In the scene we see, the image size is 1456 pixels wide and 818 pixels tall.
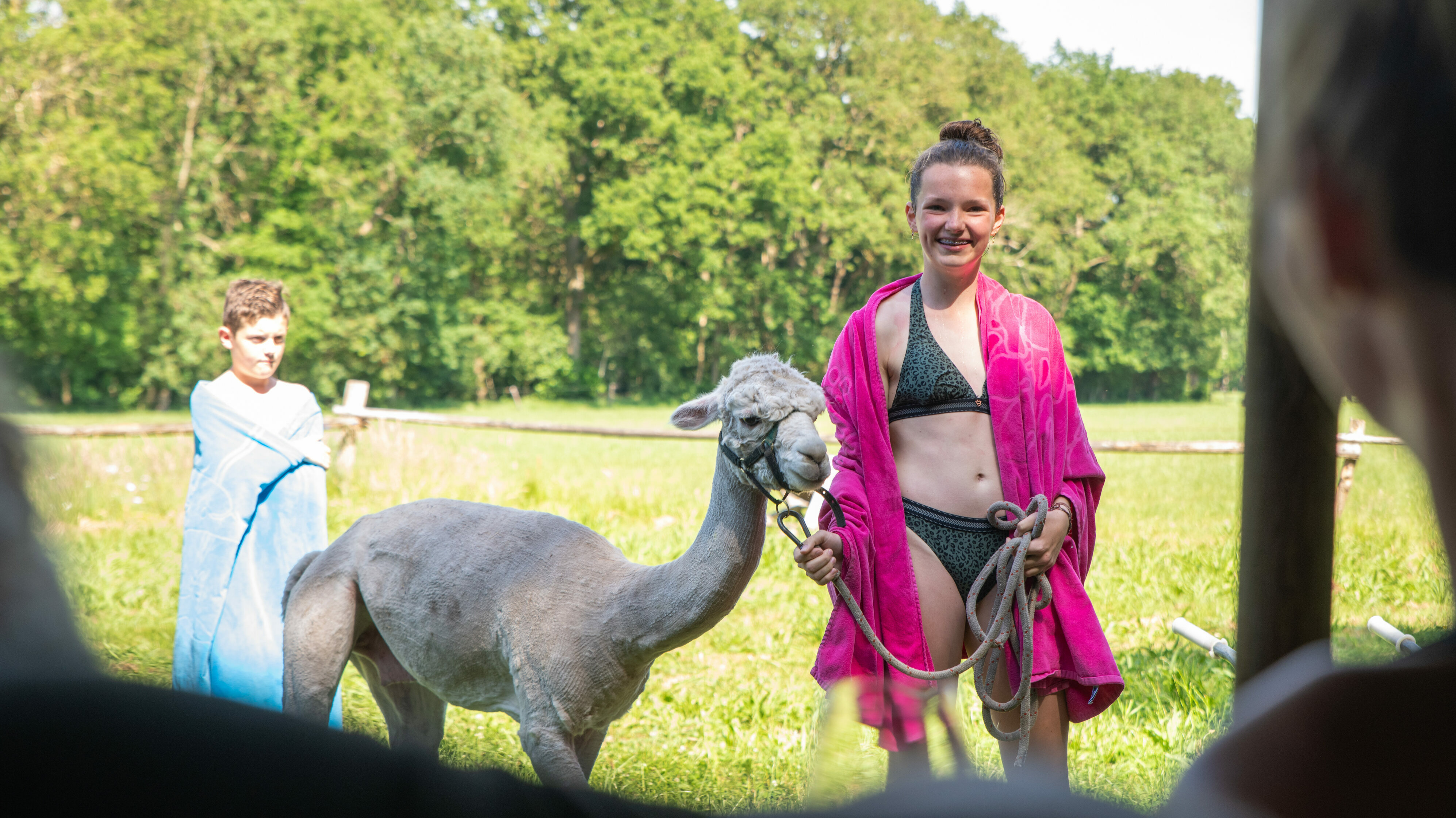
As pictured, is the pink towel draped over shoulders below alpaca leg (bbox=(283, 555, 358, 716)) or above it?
above

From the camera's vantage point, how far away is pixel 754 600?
6949 mm

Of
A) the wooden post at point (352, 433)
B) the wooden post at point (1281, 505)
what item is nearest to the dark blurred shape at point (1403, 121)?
the wooden post at point (1281, 505)

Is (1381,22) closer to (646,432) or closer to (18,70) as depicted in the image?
(646,432)

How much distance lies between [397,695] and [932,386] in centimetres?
239

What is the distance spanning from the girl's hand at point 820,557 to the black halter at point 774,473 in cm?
3

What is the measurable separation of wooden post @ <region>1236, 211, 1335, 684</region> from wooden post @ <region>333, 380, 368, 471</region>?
31.0ft

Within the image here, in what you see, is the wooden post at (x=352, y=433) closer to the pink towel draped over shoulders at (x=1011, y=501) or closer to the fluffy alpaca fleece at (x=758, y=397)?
the fluffy alpaca fleece at (x=758, y=397)

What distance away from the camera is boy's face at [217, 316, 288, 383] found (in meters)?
4.18

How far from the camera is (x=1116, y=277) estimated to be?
44031mm

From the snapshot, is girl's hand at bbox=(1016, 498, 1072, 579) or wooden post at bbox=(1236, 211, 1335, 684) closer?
wooden post at bbox=(1236, 211, 1335, 684)

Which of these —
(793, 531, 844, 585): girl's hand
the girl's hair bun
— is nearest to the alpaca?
(793, 531, 844, 585): girl's hand

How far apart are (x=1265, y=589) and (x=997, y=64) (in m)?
51.1

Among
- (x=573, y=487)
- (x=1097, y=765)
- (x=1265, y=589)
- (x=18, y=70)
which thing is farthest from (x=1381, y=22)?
(x=18, y=70)

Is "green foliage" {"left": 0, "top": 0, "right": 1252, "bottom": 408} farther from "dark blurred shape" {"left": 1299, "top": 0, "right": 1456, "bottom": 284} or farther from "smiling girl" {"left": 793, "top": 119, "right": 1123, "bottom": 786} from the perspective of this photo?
"dark blurred shape" {"left": 1299, "top": 0, "right": 1456, "bottom": 284}
